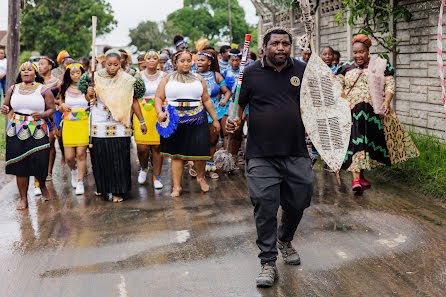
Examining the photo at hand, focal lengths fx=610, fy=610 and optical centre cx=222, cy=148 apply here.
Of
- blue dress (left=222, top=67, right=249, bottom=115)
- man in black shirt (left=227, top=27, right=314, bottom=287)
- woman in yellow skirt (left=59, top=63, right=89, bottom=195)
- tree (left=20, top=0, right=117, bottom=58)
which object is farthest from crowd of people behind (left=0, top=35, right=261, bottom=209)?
tree (left=20, top=0, right=117, bottom=58)

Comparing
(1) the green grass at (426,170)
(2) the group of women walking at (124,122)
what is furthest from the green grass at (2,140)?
(1) the green grass at (426,170)

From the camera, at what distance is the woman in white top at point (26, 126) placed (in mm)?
7594

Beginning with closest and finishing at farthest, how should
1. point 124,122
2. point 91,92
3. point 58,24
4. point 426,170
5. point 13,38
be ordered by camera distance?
point 91,92 → point 124,122 → point 426,170 → point 13,38 → point 58,24

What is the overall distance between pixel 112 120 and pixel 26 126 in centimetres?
107

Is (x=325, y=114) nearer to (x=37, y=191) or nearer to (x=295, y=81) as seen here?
(x=295, y=81)

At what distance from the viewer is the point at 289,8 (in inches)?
556

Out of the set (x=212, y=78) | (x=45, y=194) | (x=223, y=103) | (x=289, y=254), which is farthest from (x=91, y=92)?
(x=289, y=254)

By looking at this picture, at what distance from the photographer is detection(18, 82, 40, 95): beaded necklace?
7625mm

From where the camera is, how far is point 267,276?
475cm

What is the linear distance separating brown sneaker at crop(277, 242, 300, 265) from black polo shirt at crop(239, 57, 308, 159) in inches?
34.8

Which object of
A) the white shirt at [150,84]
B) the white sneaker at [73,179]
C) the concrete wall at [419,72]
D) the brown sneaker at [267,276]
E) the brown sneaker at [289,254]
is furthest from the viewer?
the white shirt at [150,84]

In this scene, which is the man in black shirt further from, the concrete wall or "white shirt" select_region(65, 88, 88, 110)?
the concrete wall

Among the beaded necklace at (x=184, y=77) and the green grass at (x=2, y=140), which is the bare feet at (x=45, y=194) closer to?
the beaded necklace at (x=184, y=77)

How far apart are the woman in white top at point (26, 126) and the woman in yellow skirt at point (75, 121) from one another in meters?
0.75
